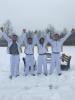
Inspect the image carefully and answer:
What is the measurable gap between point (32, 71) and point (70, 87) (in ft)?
11.3

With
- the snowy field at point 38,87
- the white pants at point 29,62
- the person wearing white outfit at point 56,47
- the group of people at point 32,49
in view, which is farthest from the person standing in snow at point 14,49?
the person wearing white outfit at point 56,47

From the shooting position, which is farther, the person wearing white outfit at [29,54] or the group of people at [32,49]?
the person wearing white outfit at [29,54]

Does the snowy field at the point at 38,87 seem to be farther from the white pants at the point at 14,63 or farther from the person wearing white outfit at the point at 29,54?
the person wearing white outfit at the point at 29,54

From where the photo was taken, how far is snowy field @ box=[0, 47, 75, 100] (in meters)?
11.9

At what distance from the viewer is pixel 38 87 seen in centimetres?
1358

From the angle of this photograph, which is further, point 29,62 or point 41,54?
point 29,62

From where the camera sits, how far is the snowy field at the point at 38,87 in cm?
1193

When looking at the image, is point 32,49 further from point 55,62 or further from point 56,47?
point 55,62

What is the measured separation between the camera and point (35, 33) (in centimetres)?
1673

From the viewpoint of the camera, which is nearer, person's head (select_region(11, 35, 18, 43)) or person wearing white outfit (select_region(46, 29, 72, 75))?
person's head (select_region(11, 35, 18, 43))

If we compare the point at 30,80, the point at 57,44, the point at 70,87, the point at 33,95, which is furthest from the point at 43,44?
the point at 33,95

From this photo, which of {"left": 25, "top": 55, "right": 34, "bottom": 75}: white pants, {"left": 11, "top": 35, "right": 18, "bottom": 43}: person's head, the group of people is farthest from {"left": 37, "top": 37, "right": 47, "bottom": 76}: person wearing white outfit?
{"left": 11, "top": 35, "right": 18, "bottom": 43}: person's head

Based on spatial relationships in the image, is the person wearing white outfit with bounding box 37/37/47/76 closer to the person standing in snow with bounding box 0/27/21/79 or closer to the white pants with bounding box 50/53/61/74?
the white pants with bounding box 50/53/61/74

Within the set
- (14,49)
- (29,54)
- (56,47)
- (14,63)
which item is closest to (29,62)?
(29,54)
